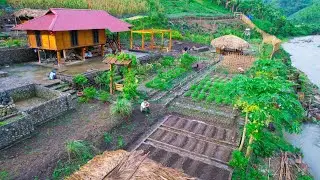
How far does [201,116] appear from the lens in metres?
→ 12.4

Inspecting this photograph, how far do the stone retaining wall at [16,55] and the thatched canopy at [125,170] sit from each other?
16400 millimetres

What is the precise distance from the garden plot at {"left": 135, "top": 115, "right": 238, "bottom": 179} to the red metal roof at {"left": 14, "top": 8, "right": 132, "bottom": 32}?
9972mm

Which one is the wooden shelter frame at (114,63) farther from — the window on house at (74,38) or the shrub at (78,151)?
the shrub at (78,151)

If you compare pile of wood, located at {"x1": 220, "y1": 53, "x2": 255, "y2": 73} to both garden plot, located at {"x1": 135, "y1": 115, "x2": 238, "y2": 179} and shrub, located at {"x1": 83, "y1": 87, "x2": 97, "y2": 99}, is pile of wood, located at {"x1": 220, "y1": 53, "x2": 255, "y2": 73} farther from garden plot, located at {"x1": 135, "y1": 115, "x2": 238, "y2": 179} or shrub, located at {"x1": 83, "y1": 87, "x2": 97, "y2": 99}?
shrub, located at {"x1": 83, "y1": 87, "x2": 97, "y2": 99}

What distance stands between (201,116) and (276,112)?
4.81 m

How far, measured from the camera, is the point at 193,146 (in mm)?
9781

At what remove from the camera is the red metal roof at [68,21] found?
16656 mm

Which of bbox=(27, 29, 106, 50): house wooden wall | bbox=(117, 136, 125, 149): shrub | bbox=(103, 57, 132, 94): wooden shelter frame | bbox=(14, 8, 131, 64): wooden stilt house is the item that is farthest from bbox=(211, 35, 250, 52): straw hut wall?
bbox=(117, 136, 125, 149): shrub

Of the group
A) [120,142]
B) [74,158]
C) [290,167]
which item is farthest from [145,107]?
[290,167]

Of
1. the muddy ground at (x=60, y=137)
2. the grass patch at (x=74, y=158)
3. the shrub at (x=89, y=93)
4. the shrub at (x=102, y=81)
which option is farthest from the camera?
the shrub at (x=102, y=81)

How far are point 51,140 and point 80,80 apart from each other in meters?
5.15

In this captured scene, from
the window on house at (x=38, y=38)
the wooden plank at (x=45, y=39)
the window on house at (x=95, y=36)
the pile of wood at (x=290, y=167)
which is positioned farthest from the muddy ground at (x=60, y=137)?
the window on house at (x=95, y=36)

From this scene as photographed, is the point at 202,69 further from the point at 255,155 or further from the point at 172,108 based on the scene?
the point at 255,155

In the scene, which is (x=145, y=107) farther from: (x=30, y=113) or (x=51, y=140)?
(x=30, y=113)
